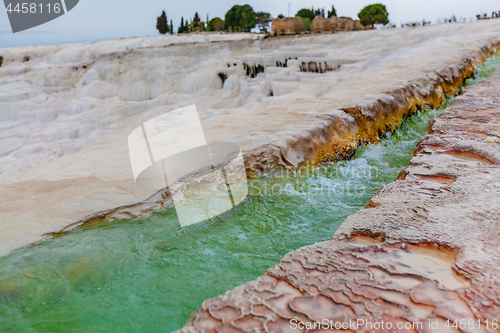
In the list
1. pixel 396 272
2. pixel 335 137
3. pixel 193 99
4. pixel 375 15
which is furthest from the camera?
pixel 375 15

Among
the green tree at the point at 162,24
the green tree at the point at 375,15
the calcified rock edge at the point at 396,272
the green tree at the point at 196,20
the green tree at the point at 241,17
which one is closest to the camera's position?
the calcified rock edge at the point at 396,272

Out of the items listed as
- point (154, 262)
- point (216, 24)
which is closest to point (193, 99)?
point (154, 262)

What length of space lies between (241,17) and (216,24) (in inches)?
122

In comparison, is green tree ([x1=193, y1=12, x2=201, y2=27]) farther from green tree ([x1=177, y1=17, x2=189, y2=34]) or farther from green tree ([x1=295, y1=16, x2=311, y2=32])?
green tree ([x1=295, y1=16, x2=311, y2=32])

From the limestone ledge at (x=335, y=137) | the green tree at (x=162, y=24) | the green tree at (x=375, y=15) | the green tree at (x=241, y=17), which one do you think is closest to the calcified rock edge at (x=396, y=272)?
the limestone ledge at (x=335, y=137)

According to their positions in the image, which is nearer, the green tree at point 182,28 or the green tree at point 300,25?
the green tree at point 300,25

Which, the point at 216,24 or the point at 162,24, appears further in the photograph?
the point at 216,24

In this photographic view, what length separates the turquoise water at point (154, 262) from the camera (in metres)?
1.41

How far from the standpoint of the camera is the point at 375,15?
75.0ft

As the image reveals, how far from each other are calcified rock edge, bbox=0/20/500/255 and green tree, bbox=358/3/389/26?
9.13 m

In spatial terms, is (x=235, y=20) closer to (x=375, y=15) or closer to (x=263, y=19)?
(x=263, y=19)

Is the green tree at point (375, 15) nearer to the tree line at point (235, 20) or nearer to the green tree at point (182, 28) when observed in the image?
the tree line at point (235, 20)

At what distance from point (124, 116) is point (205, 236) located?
13.5m

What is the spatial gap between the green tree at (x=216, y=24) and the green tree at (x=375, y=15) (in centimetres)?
1188
